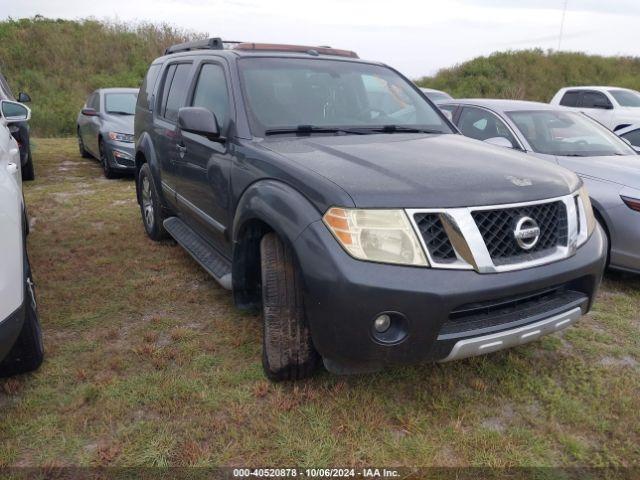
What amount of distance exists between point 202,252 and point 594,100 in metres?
10.8

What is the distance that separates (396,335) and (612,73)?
3190cm

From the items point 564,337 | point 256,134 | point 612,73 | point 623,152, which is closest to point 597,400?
point 564,337

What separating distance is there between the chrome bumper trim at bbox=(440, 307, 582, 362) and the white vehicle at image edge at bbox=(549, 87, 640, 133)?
9.66 meters

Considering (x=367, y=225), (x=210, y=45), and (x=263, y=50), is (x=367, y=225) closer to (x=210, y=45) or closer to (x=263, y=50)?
(x=263, y=50)

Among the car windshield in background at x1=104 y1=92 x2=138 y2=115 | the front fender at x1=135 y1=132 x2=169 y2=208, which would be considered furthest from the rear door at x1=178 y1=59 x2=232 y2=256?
the car windshield in background at x1=104 y1=92 x2=138 y2=115

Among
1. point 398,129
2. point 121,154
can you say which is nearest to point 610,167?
point 398,129

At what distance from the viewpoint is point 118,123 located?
8625 millimetres

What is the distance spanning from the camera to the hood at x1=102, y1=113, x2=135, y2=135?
27.8ft

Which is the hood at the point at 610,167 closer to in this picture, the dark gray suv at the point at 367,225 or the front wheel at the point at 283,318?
the dark gray suv at the point at 367,225

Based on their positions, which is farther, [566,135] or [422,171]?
[566,135]

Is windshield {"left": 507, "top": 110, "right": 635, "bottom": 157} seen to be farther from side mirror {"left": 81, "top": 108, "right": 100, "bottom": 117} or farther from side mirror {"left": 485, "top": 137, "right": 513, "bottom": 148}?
side mirror {"left": 81, "top": 108, "right": 100, "bottom": 117}

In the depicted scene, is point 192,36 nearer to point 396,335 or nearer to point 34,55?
point 34,55

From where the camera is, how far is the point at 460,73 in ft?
93.1

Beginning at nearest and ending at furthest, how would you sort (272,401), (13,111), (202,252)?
(272,401) → (202,252) → (13,111)
